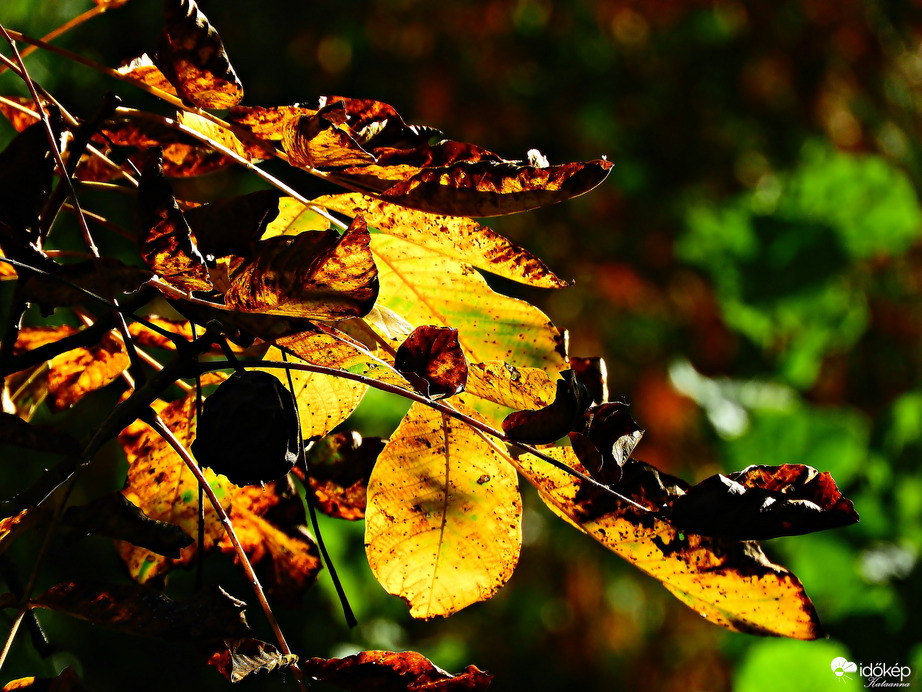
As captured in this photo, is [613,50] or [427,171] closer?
[427,171]

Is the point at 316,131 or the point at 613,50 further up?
the point at 316,131

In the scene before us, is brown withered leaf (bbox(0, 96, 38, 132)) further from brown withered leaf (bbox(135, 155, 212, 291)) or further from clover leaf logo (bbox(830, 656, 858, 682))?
clover leaf logo (bbox(830, 656, 858, 682))

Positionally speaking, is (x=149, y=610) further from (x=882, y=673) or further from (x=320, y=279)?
(x=882, y=673)

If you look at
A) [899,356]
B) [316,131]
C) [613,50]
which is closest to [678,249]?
[899,356]

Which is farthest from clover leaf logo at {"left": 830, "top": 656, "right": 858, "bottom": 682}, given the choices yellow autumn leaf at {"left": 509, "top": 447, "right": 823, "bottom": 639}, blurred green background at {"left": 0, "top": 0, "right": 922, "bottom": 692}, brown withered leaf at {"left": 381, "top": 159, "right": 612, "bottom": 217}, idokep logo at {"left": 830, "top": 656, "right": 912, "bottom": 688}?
blurred green background at {"left": 0, "top": 0, "right": 922, "bottom": 692}

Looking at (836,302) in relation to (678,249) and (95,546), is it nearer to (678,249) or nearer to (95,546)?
(678,249)

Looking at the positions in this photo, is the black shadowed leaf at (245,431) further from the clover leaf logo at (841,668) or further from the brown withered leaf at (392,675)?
the clover leaf logo at (841,668)
